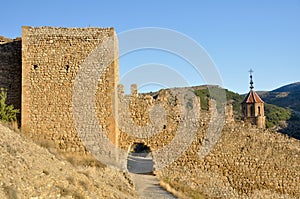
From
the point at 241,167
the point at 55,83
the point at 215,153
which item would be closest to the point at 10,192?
the point at 55,83

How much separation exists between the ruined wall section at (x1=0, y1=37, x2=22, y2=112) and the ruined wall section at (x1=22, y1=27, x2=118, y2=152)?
0.59 metres

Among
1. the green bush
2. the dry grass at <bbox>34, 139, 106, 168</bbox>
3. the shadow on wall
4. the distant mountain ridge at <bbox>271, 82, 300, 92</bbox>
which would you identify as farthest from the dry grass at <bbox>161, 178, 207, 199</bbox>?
the distant mountain ridge at <bbox>271, 82, 300, 92</bbox>

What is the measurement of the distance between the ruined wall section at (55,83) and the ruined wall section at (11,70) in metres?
0.59

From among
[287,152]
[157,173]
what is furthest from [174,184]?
[287,152]

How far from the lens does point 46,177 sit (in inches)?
303

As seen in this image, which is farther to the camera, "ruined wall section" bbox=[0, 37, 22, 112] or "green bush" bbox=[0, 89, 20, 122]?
"ruined wall section" bbox=[0, 37, 22, 112]

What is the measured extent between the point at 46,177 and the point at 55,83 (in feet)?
15.3

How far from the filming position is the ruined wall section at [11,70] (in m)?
12.3

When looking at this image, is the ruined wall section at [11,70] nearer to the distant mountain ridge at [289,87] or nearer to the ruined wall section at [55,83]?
the ruined wall section at [55,83]

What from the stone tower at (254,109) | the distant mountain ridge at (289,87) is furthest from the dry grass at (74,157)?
the distant mountain ridge at (289,87)

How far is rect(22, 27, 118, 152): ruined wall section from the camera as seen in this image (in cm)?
1178

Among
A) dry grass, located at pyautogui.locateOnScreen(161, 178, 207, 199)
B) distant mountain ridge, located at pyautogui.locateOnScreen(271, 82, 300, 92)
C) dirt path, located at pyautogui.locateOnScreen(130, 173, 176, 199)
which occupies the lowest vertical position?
dry grass, located at pyautogui.locateOnScreen(161, 178, 207, 199)

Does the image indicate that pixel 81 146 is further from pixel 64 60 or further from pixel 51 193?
pixel 51 193

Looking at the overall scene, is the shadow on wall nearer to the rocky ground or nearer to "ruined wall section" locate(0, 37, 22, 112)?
"ruined wall section" locate(0, 37, 22, 112)
